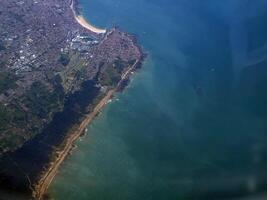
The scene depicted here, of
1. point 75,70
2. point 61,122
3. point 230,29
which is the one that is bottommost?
point 61,122

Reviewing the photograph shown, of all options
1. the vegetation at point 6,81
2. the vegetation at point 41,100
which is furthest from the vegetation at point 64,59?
the vegetation at point 6,81

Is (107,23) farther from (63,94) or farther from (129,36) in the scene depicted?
(63,94)

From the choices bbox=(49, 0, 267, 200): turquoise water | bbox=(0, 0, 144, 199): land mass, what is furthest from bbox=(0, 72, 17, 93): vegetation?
bbox=(49, 0, 267, 200): turquoise water

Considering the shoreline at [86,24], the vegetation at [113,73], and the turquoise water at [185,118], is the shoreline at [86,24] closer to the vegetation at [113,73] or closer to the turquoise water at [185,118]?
the turquoise water at [185,118]

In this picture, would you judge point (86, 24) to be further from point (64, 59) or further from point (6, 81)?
point (6, 81)

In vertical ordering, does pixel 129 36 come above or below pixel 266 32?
below

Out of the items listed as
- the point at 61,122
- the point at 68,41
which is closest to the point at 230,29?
the point at 68,41
